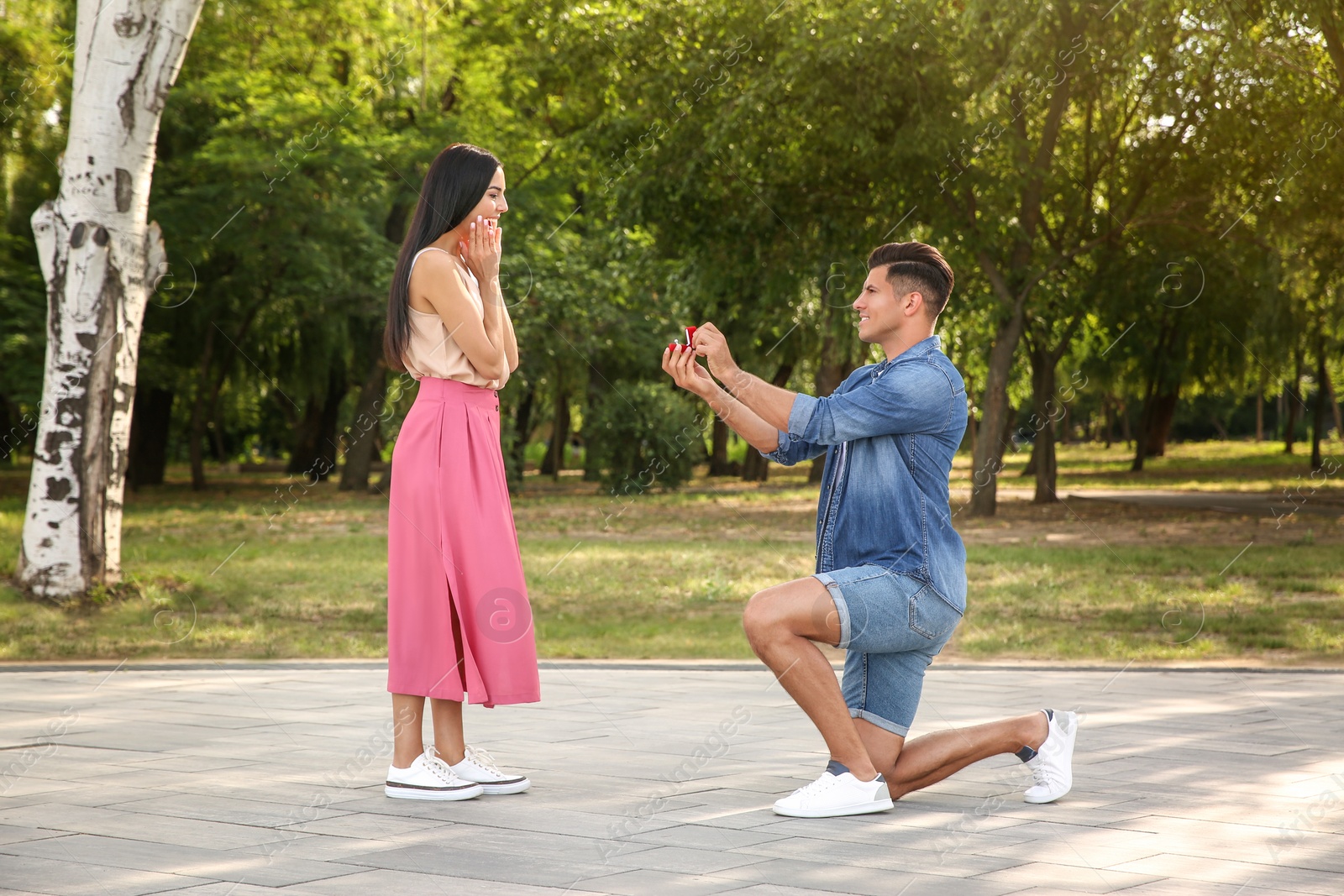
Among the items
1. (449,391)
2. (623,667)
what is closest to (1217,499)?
(623,667)

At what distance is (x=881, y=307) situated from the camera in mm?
4562

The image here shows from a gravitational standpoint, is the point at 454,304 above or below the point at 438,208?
below

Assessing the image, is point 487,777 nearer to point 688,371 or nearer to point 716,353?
point 688,371

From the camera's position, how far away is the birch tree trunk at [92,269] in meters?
10.4

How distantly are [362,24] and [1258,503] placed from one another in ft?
59.9

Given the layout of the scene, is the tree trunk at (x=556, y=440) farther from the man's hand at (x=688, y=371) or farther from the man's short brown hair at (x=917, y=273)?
the man's hand at (x=688, y=371)

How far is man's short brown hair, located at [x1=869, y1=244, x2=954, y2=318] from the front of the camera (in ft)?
14.9

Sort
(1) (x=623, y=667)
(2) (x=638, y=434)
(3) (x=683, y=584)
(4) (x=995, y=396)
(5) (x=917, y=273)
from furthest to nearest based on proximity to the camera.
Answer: (2) (x=638, y=434), (4) (x=995, y=396), (3) (x=683, y=584), (1) (x=623, y=667), (5) (x=917, y=273)

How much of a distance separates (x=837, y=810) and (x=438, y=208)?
92.1 inches

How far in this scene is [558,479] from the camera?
3903 centimetres

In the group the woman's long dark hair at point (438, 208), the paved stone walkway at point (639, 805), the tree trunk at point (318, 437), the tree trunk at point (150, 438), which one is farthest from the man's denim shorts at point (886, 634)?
the tree trunk at point (318, 437)

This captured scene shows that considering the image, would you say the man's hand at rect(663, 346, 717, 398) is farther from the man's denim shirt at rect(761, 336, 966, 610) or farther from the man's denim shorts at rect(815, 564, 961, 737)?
the man's denim shorts at rect(815, 564, 961, 737)

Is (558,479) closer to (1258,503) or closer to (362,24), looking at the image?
(362,24)

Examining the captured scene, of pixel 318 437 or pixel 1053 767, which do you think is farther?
pixel 318 437
